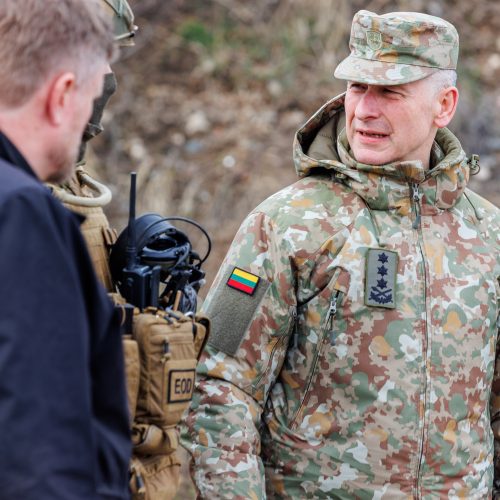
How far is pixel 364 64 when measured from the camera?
11.2 ft

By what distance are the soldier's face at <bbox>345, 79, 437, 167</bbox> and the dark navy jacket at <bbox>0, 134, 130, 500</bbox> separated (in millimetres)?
1631

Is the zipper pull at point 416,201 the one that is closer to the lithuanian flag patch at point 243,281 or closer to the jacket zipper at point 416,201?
the jacket zipper at point 416,201

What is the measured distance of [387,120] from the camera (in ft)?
11.2

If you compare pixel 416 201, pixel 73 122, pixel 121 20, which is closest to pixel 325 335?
pixel 416 201

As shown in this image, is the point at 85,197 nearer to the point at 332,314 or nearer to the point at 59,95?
the point at 332,314

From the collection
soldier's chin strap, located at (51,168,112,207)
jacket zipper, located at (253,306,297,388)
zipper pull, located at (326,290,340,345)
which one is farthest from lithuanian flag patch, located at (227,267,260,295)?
soldier's chin strap, located at (51,168,112,207)

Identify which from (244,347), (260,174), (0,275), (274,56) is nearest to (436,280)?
(244,347)

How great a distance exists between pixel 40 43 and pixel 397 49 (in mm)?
1710

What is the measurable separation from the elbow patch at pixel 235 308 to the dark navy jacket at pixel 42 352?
1.28 metres

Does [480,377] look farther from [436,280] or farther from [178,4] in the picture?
[178,4]

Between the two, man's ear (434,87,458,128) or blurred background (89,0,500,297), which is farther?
blurred background (89,0,500,297)

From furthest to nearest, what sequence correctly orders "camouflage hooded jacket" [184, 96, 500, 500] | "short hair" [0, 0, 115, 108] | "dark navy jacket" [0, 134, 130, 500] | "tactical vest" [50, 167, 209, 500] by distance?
"camouflage hooded jacket" [184, 96, 500, 500] < "tactical vest" [50, 167, 209, 500] < "short hair" [0, 0, 115, 108] < "dark navy jacket" [0, 134, 130, 500]

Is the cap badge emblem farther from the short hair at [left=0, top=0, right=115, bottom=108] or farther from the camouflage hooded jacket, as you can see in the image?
the short hair at [left=0, top=0, right=115, bottom=108]

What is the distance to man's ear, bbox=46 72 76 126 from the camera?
2.00 metres
